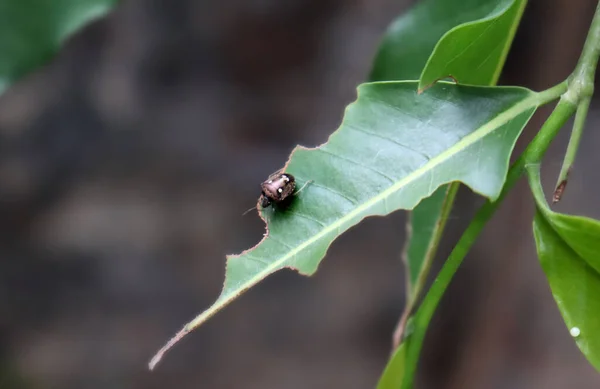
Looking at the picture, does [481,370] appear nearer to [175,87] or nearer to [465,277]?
[465,277]

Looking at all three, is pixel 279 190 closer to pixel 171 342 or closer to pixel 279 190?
pixel 279 190

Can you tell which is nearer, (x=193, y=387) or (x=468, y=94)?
(x=468, y=94)

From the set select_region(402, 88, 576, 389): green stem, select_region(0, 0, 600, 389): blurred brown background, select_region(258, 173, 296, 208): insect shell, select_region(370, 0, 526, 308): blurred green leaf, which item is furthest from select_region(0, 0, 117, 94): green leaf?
select_region(0, 0, 600, 389): blurred brown background

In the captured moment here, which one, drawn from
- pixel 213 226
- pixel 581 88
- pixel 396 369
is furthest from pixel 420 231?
pixel 213 226

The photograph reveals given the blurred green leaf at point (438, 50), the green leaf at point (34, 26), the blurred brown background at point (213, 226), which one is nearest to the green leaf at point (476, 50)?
the blurred green leaf at point (438, 50)

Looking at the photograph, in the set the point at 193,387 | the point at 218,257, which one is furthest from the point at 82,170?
the point at 193,387

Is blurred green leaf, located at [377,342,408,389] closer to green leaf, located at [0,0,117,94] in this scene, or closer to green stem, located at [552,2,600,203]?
green stem, located at [552,2,600,203]
